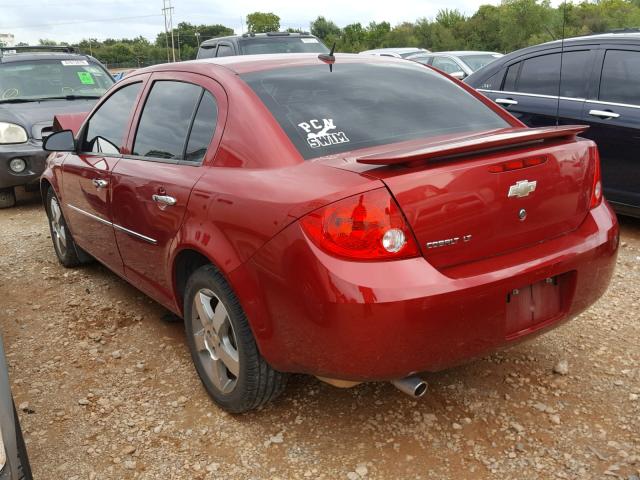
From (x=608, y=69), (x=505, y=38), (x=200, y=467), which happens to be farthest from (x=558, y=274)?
(x=505, y=38)

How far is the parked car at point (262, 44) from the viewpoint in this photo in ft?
35.7

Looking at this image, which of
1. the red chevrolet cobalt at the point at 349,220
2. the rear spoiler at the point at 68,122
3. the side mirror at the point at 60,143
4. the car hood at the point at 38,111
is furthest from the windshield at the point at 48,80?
the red chevrolet cobalt at the point at 349,220

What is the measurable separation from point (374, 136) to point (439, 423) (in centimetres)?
126

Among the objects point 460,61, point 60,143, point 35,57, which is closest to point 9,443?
point 60,143

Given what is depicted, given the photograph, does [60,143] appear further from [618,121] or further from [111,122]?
[618,121]

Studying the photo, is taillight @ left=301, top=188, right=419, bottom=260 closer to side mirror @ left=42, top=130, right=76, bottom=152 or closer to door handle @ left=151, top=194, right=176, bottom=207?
door handle @ left=151, top=194, right=176, bottom=207

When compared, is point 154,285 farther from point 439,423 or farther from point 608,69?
point 608,69

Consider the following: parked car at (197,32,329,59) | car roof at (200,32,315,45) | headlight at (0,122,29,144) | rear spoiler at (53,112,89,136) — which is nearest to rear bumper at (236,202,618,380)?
rear spoiler at (53,112,89,136)

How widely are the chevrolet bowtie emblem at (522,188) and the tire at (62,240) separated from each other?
347 cm

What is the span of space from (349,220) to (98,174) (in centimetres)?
212

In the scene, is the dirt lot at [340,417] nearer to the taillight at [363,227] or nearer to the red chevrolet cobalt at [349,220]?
the red chevrolet cobalt at [349,220]

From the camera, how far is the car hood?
286 inches

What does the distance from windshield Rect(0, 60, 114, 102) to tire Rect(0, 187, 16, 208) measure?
3.82 ft

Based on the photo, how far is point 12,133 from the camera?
7.18 metres
